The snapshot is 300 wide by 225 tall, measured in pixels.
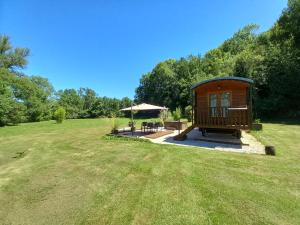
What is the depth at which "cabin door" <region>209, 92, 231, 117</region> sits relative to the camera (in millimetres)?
9352

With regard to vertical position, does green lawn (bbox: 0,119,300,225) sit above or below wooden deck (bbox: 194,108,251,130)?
below

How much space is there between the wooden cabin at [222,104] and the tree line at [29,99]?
22.9m

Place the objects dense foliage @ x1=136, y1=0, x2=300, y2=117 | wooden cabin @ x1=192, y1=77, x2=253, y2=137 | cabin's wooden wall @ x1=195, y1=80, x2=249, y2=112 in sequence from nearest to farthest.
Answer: wooden cabin @ x1=192, y1=77, x2=253, y2=137, cabin's wooden wall @ x1=195, y1=80, x2=249, y2=112, dense foliage @ x1=136, y1=0, x2=300, y2=117

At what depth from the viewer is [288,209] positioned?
10.2ft

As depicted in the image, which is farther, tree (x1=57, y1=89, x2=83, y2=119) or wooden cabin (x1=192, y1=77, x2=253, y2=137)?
tree (x1=57, y1=89, x2=83, y2=119)

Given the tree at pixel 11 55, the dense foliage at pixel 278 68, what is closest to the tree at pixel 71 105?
the tree at pixel 11 55

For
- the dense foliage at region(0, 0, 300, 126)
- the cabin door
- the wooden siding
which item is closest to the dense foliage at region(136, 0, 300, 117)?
the dense foliage at region(0, 0, 300, 126)

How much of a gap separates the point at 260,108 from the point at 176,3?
14054 millimetres

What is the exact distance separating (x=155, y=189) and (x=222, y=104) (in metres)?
7.41

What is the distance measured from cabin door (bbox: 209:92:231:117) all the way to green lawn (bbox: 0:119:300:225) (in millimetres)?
3256

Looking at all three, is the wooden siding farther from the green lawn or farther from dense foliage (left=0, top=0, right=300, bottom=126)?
dense foliage (left=0, top=0, right=300, bottom=126)

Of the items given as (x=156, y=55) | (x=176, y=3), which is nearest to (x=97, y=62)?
(x=156, y=55)

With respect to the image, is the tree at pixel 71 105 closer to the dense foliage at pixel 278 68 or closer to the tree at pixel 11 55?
the tree at pixel 11 55

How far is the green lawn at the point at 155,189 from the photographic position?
309 centimetres
